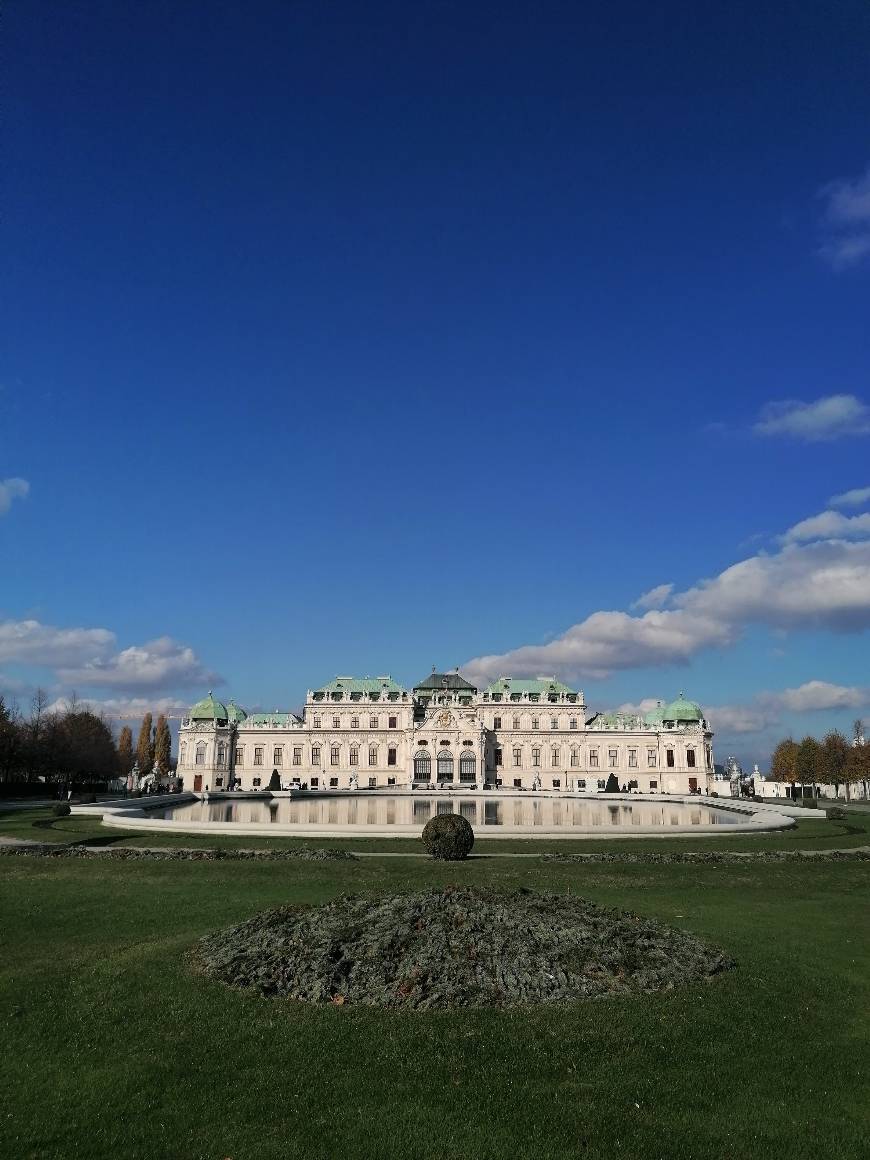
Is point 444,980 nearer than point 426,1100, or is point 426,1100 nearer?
point 426,1100

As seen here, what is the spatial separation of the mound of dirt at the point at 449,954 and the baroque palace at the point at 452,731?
343 ft

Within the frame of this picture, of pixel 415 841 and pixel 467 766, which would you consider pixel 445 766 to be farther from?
pixel 415 841

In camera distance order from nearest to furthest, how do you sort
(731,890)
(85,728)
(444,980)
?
(444,980) → (731,890) → (85,728)

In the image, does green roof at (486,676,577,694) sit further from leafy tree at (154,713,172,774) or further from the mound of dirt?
the mound of dirt

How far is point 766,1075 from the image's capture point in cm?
1037

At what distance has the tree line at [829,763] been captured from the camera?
9750 cm

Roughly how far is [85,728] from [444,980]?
97.9 metres

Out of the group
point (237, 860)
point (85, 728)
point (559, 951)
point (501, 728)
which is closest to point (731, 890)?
point (559, 951)

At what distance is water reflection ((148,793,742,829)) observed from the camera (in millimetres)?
55844

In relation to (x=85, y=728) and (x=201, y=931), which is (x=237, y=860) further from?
(x=85, y=728)

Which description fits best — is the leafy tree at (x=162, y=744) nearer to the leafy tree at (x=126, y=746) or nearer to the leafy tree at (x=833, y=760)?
the leafy tree at (x=126, y=746)

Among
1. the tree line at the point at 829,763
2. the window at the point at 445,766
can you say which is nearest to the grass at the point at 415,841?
the tree line at the point at 829,763

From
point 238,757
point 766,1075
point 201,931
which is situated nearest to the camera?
point 766,1075

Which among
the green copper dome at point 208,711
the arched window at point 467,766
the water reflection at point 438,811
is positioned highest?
the green copper dome at point 208,711
